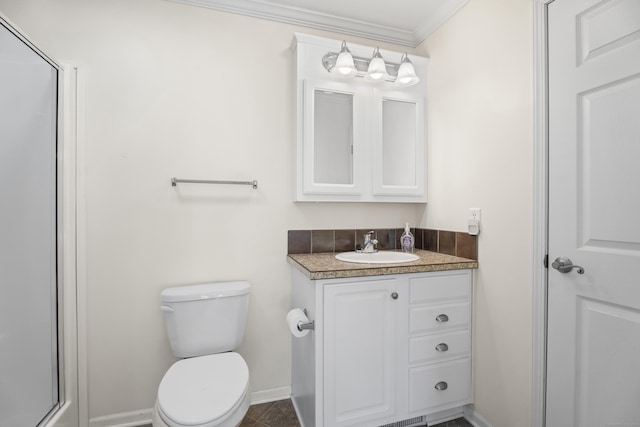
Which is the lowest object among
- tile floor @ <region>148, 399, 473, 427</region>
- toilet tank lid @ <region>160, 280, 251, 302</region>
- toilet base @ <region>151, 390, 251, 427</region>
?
tile floor @ <region>148, 399, 473, 427</region>

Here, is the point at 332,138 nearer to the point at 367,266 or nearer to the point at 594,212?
the point at 367,266

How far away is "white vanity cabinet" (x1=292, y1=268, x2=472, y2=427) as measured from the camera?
1404 millimetres

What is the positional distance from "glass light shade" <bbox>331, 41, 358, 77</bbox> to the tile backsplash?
97 centimetres

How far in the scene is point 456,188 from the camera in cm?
177

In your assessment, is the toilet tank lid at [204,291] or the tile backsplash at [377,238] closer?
the toilet tank lid at [204,291]

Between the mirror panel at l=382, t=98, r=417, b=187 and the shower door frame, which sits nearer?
the shower door frame

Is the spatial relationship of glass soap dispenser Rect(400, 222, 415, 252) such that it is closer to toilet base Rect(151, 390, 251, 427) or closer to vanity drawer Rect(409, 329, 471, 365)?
vanity drawer Rect(409, 329, 471, 365)

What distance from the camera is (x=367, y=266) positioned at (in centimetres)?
147

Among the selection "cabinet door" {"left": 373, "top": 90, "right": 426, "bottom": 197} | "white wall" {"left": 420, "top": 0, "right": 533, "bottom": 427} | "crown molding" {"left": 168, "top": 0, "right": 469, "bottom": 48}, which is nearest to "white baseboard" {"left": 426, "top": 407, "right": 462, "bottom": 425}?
"white wall" {"left": 420, "top": 0, "right": 533, "bottom": 427}

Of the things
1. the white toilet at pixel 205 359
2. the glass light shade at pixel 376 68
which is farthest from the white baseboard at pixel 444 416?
the glass light shade at pixel 376 68

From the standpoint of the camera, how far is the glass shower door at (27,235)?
46.7 inches

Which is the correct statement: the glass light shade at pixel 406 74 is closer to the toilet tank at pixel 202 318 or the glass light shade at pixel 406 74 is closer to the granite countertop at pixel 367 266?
the granite countertop at pixel 367 266

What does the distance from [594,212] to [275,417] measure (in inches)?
72.0

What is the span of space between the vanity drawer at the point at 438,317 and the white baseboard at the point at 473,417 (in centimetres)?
48
